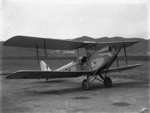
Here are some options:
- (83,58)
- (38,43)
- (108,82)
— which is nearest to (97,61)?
(83,58)

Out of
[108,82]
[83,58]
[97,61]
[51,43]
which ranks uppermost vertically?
[51,43]

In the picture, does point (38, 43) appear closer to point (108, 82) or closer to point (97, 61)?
point (97, 61)


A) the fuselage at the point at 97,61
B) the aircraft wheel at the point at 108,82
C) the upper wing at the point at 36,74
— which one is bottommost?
the aircraft wheel at the point at 108,82

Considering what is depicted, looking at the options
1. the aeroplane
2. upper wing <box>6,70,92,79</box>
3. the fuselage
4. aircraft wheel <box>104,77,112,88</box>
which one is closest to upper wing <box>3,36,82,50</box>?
the aeroplane

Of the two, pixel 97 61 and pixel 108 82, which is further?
pixel 108 82

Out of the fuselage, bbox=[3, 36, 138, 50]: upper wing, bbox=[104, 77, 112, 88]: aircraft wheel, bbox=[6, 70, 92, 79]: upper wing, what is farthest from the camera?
bbox=[104, 77, 112, 88]: aircraft wheel

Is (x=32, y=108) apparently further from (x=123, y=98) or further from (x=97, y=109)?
(x=123, y=98)

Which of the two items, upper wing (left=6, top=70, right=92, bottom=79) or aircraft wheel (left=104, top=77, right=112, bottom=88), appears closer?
upper wing (left=6, top=70, right=92, bottom=79)

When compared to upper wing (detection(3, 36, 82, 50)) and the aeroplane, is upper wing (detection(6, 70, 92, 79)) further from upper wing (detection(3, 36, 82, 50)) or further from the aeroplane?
upper wing (detection(3, 36, 82, 50))

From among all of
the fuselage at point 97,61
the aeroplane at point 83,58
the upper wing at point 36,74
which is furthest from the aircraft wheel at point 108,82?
the upper wing at point 36,74

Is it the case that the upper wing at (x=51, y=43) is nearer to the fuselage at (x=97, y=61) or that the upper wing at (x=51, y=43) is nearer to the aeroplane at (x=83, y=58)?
the aeroplane at (x=83, y=58)

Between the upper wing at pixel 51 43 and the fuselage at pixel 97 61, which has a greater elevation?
the upper wing at pixel 51 43
